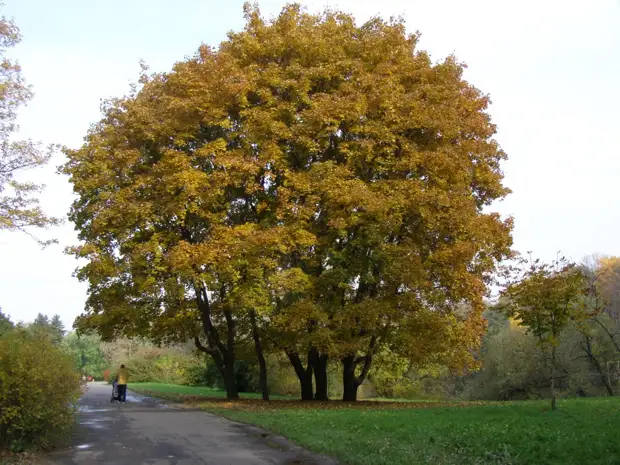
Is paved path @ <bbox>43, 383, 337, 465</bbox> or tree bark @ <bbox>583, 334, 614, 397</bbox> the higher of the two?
tree bark @ <bbox>583, 334, 614, 397</bbox>

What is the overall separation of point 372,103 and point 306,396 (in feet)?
39.6

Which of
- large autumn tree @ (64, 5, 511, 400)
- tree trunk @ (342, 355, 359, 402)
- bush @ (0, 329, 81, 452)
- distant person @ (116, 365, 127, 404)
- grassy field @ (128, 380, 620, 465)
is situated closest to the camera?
grassy field @ (128, 380, 620, 465)

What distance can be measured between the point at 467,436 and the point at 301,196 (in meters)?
11.4

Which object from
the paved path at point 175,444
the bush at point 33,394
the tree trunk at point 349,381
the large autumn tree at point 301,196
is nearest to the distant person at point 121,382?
the large autumn tree at point 301,196

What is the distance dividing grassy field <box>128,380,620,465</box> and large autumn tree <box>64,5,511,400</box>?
16.9 feet

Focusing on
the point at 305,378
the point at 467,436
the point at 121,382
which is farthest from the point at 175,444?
the point at 121,382

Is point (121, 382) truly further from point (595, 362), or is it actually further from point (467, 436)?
point (595, 362)

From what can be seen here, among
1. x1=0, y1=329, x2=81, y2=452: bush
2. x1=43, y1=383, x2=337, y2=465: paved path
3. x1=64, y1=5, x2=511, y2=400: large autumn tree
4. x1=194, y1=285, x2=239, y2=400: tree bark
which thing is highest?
x1=64, y1=5, x2=511, y2=400: large autumn tree

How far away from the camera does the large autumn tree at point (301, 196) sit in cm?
1798

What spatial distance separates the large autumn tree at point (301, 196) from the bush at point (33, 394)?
7110mm

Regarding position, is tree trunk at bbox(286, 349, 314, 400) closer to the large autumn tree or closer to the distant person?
the large autumn tree

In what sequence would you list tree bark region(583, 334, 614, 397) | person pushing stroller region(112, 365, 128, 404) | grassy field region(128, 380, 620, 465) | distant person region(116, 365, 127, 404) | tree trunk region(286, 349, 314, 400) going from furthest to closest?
tree bark region(583, 334, 614, 397) < tree trunk region(286, 349, 314, 400) < person pushing stroller region(112, 365, 128, 404) < distant person region(116, 365, 127, 404) < grassy field region(128, 380, 620, 465)

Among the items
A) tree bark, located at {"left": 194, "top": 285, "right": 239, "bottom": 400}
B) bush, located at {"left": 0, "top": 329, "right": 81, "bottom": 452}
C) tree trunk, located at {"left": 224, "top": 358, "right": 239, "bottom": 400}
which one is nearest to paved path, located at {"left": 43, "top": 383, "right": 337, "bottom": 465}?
bush, located at {"left": 0, "top": 329, "right": 81, "bottom": 452}

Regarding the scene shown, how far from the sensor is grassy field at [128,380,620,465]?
8327 mm
